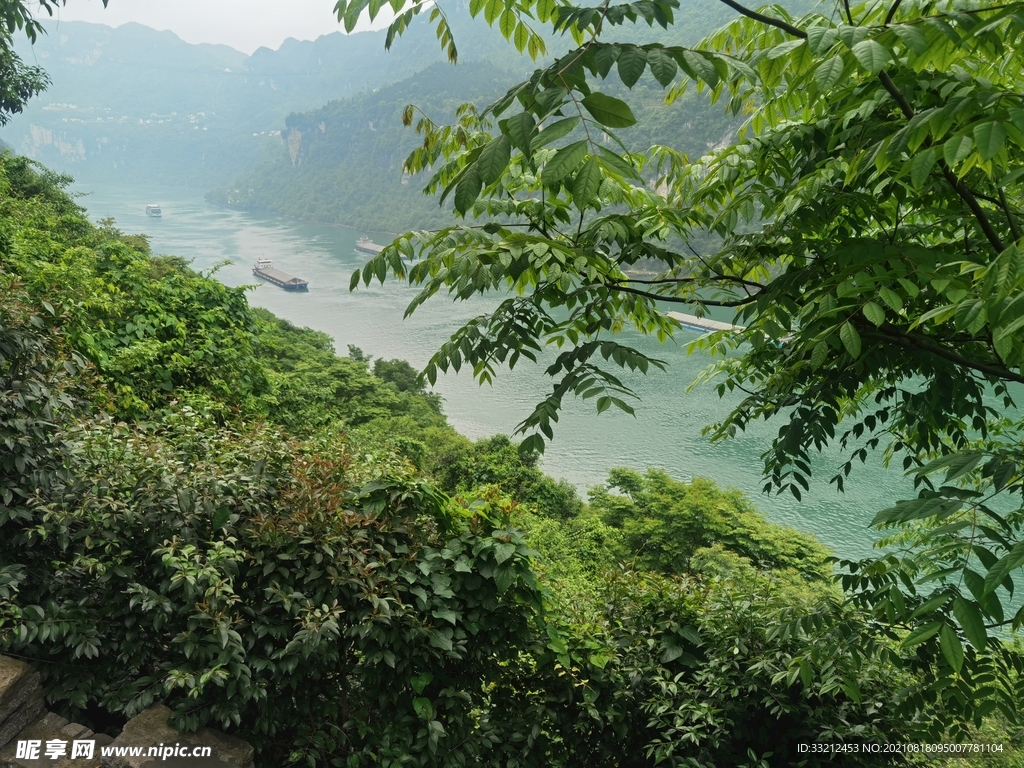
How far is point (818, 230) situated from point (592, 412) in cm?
2202

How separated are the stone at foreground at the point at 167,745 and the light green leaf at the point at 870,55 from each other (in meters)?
2.76

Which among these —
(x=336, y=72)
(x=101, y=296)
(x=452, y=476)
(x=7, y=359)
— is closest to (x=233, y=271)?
(x=452, y=476)

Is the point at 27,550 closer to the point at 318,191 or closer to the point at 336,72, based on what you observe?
the point at 318,191

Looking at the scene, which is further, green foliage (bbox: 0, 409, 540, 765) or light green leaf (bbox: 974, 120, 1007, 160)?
green foliage (bbox: 0, 409, 540, 765)

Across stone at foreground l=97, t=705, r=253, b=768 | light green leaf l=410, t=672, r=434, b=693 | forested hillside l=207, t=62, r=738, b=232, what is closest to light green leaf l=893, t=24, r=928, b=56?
light green leaf l=410, t=672, r=434, b=693

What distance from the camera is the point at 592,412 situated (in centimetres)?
2403

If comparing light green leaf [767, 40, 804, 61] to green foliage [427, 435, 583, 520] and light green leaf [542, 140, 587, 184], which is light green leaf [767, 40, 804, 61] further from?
green foliage [427, 435, 583, 520]

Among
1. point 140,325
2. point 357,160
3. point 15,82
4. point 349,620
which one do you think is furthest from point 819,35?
point 357,160

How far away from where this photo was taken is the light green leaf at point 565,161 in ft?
3.99

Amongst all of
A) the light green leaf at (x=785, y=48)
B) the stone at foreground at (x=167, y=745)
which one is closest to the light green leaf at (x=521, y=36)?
the light green leaf at (x=785, y=48)

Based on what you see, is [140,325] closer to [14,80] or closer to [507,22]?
[507,22]

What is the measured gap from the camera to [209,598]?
2.23m

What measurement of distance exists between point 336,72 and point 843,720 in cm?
15881

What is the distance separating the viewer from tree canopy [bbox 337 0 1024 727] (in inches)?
47.5
